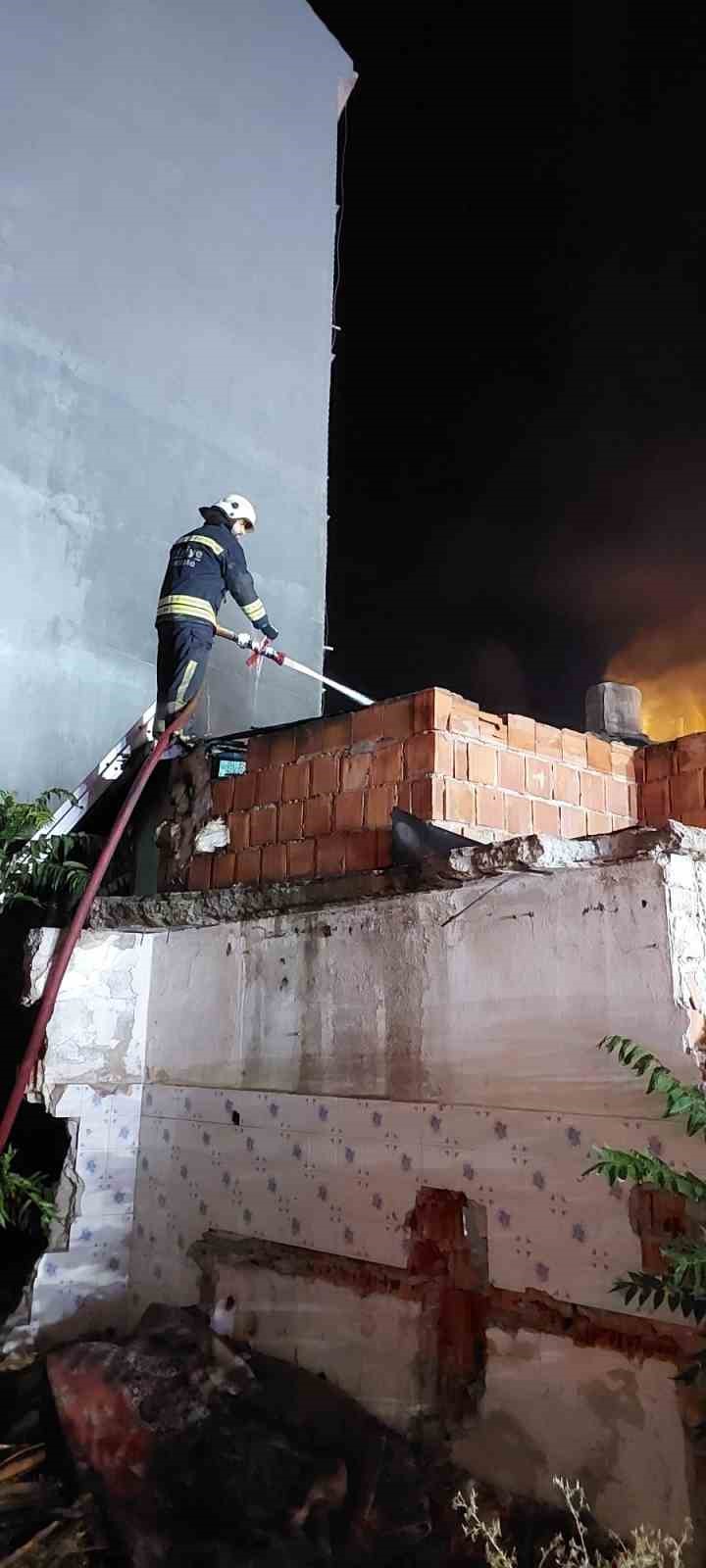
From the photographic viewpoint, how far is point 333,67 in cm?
1084

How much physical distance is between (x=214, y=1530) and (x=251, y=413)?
364 inches

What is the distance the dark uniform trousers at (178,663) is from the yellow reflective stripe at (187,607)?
46 mm

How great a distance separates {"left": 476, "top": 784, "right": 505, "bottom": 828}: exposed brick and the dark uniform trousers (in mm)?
2103

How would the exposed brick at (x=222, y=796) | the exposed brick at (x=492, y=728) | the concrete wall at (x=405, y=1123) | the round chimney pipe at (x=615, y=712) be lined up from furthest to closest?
the round chimney pipe at (x=615, y=712)
the exposed brick at (x=222, y=796)
the exposed brick at (x=492, y=728)
the concrete wall at (x=405, y=1123)

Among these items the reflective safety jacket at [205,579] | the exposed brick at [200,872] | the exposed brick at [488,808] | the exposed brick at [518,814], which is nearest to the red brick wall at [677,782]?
the exposed brick at [518,814]

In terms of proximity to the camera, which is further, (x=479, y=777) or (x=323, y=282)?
(x=323, y=282)

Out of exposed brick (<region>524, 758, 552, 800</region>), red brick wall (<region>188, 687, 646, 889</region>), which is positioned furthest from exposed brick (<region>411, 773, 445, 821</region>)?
exposed brick (<region>524, 758, 552, 800</region>)

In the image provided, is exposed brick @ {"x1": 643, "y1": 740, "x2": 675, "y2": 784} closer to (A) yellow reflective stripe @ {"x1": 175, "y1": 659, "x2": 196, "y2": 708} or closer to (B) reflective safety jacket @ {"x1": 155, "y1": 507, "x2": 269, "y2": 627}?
(A) yellow reflective stripe @ {"x1": 175, "y1": 659, "x2": 196, "y2": 708}

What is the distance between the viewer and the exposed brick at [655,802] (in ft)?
14.3

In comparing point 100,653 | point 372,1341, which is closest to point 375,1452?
point 372,1341

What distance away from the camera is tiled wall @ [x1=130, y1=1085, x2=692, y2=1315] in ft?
9.28

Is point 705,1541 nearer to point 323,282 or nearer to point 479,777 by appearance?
point 479,777

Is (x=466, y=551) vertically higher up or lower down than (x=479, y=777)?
higher up

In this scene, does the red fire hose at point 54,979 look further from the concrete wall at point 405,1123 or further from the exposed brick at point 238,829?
the exposed brick at point 238,829
